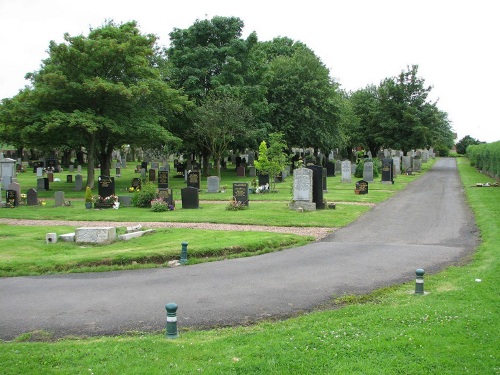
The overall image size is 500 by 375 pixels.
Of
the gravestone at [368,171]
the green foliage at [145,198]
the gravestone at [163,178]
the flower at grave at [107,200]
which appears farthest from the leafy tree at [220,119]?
the flower at grave at [107,200]

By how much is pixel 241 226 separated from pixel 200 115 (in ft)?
74.5

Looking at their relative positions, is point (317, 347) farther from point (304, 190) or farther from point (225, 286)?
point (304, 190)

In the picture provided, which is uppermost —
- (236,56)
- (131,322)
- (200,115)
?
(236,56)

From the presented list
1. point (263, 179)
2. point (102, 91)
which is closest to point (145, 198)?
point (263, 179)

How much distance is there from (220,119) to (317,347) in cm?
3326

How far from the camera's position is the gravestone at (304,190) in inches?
875

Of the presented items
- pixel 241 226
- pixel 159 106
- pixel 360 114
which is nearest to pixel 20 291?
pixel 241 226

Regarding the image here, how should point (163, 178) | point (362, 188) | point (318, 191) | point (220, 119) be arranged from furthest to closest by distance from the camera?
point (220, 119) → point (163, 178) → point (362, 188) → point (318, 191)

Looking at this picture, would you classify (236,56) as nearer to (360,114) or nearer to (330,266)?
(360,114)

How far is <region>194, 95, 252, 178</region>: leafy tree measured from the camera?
38.8m

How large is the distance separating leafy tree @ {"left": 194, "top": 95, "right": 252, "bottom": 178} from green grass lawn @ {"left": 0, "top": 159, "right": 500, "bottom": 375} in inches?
1236

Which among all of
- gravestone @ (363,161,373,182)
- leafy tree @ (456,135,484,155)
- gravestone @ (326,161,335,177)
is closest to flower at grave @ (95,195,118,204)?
gravestone @ (363,161,373,182)

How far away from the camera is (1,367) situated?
19.6ft

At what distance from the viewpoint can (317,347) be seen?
643 centimetres
